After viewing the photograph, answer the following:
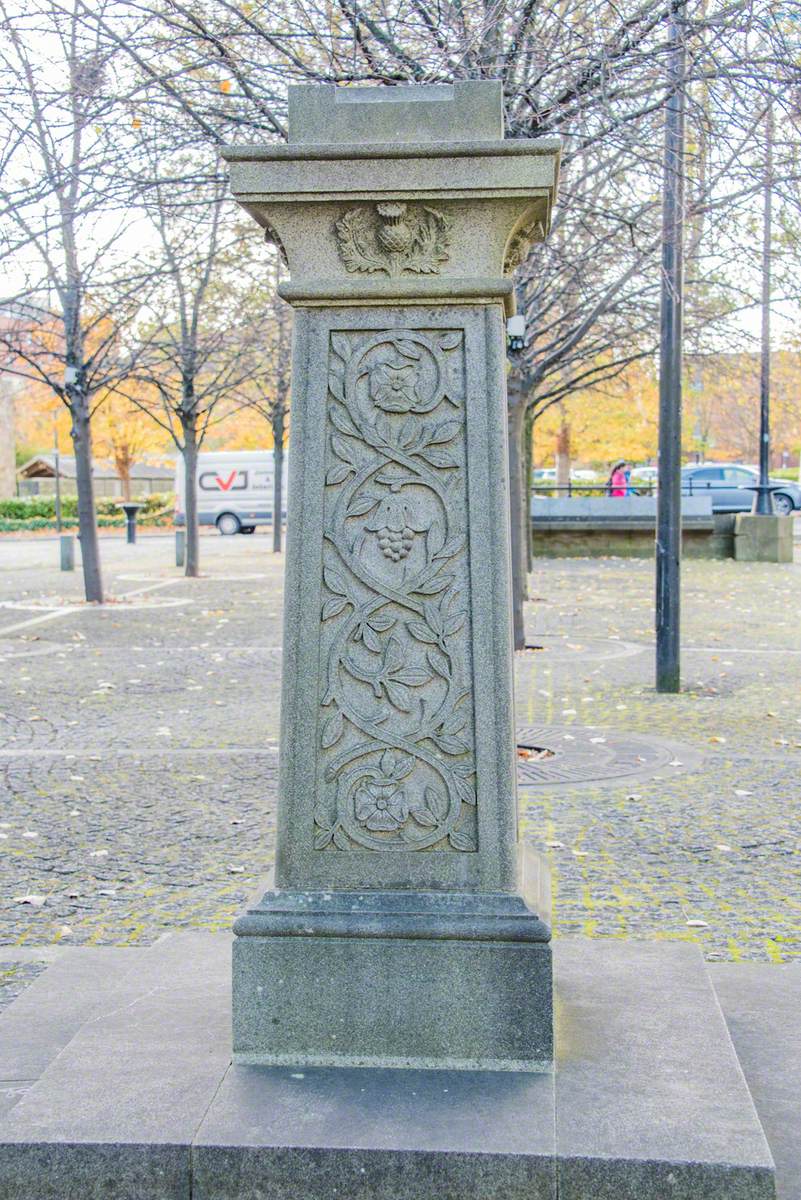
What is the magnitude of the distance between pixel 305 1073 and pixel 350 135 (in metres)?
2.24

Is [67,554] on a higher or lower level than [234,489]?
lower

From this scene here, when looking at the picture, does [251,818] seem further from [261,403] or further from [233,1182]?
[261,403]

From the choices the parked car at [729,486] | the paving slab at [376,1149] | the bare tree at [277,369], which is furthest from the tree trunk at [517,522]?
the parked car at [729,486]

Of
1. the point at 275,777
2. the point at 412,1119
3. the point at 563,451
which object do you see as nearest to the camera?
the point at 412,1119

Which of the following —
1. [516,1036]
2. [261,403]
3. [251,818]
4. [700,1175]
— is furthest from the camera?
[261,403]

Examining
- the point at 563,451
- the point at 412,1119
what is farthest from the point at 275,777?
the point at 563,451

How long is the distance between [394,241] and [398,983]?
1.77 metres

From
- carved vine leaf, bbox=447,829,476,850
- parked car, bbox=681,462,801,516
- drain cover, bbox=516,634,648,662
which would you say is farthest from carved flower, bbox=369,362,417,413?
parked car, bbox=681,462,801,516

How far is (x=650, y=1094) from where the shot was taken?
306cm

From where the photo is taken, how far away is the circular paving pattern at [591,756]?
8109 millimetres

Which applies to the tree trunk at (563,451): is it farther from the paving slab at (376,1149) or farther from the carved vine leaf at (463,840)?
the paving slab at (376,1149)

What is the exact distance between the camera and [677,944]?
4.26m

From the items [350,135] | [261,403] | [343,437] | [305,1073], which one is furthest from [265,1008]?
[261,403]

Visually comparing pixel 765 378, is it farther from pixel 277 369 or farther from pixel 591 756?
pixel 591 756
